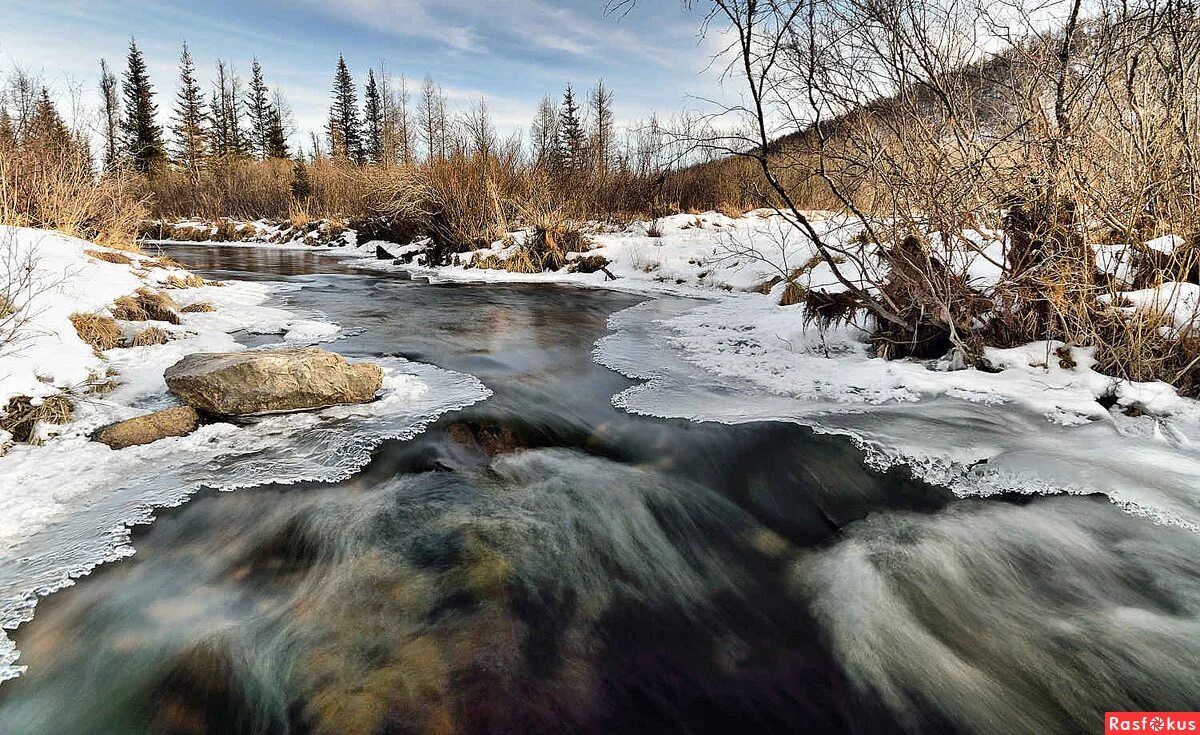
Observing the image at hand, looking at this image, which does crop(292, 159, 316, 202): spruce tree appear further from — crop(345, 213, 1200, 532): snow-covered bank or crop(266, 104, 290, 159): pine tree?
crop(345, 213, 1200, 532): snow-covered bank

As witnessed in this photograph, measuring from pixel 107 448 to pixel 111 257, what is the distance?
18.7 ft

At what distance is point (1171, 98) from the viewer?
3.26 metres

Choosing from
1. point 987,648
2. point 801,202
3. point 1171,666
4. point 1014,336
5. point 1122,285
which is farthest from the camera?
point 801,202

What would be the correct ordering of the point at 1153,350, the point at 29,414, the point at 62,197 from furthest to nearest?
the point at 62,197 < the point at 1153,350 < the point at 29,414

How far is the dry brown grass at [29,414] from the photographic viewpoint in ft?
9.50

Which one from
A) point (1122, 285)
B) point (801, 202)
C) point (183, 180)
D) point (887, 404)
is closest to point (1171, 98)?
point (1122, 285)

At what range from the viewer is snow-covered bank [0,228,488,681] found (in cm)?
213

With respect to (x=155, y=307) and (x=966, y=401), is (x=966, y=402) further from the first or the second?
(x=155, y=307)

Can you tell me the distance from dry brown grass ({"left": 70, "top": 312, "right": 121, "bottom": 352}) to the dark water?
286 centimetres

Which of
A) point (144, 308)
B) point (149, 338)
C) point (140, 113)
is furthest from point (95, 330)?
point (140, 113)

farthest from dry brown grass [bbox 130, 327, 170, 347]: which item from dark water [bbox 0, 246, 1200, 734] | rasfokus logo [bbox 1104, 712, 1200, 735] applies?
rasfokus logo [bbox 1104, 712, 1200, 735]

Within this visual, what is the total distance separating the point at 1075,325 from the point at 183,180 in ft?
116

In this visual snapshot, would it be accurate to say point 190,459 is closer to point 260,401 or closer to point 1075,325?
Answer: point 260,401

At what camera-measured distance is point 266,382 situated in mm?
3486
